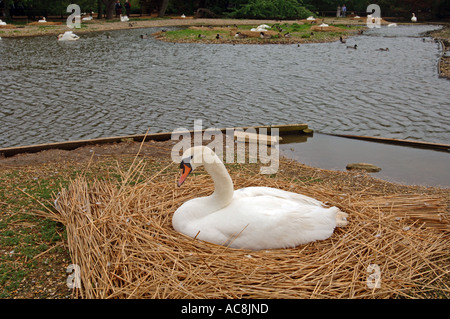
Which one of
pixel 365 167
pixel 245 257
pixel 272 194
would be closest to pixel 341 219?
pixel 272 194

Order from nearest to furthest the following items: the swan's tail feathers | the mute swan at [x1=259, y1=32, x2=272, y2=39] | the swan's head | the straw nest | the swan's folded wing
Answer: the straw nest, the swan's head, the swan's tail feathers, the swan's folded wing, the mute swan at [x1=259, y1=32, x2=272, y2=39]

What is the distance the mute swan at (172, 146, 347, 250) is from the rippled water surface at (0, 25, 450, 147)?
763 centimetres

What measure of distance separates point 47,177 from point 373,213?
5.83m

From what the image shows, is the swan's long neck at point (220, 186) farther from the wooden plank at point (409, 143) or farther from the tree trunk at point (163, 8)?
the tree trunk at point (163, 8)

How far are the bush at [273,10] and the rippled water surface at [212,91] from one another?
2862 centimetres

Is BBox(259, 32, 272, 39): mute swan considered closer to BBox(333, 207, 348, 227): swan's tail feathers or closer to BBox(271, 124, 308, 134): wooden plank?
BBox(271, 124, 308, 134): wooden plank

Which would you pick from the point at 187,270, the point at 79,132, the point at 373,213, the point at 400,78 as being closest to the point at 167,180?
the point at 187,270

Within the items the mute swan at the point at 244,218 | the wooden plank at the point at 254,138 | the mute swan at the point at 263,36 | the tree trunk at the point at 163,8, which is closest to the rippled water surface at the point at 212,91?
the wooden plank at the point at 254,138

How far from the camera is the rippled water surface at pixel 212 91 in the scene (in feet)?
42.8

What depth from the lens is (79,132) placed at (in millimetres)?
12195

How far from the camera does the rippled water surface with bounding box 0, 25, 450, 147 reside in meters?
13.0

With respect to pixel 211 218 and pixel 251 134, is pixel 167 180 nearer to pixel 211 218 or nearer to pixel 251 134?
pixel 211 218

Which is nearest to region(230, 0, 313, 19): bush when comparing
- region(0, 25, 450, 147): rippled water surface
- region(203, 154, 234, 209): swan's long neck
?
region(0, 25, 450, 147): rippled water surface

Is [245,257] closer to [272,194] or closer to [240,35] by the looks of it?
[272,194]
